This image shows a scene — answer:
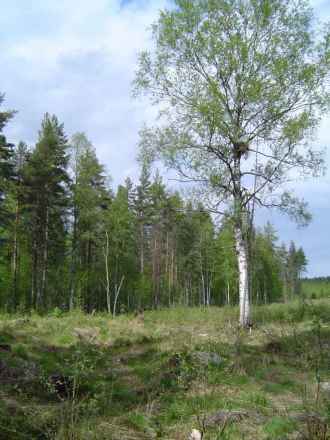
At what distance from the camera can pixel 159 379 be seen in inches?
268

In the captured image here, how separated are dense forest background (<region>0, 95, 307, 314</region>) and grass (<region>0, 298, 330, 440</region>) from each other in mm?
4370

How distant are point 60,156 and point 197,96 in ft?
58.1

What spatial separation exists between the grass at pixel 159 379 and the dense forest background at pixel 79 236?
437cm

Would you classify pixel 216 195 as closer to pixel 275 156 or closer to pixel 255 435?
pixel 275 156

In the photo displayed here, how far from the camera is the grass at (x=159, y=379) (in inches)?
155

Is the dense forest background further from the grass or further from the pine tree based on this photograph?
the grass

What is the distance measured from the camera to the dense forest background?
2681 centimetres

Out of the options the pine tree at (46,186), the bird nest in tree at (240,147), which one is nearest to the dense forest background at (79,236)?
the pine tree at (46,186)

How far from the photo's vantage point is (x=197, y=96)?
12.4 meters

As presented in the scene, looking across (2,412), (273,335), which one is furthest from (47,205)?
(2,412)

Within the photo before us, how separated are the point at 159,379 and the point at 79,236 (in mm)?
23820

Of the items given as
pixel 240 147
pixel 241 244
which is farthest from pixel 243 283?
pixel 240 147

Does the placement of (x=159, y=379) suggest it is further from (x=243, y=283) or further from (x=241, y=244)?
(x=241, y=244)

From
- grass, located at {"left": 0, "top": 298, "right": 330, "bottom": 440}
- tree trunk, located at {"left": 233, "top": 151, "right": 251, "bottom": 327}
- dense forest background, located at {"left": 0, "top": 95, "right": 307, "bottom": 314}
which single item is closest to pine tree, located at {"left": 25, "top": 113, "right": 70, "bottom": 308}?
dense forest background, located at {"left": 0, "top": 95, "right": 307, "bottom": 314}
